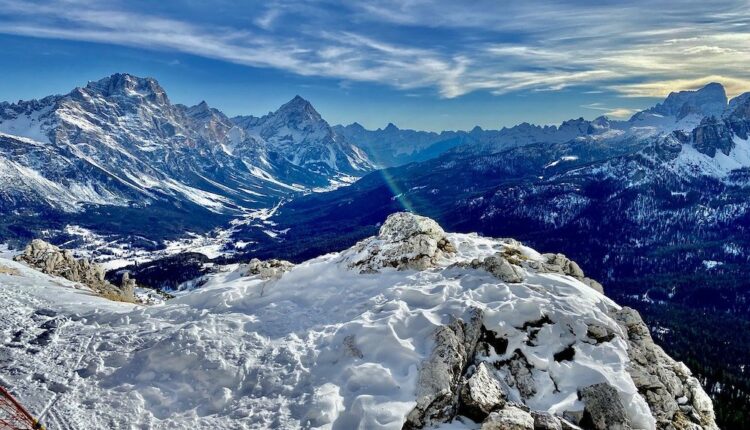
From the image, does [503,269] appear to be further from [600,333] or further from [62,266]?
[62,266]

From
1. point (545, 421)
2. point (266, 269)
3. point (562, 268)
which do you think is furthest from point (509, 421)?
point (266, 269)

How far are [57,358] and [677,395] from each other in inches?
1353

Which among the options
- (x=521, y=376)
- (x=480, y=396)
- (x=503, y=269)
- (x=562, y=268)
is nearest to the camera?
(x=480, y=396)

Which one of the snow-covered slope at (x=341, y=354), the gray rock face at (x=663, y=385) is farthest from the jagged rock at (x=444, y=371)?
the gray rock face at (x=663, y=385)

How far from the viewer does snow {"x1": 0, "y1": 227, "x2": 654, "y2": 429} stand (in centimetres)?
2147

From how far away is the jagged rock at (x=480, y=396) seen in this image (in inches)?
Result: 846

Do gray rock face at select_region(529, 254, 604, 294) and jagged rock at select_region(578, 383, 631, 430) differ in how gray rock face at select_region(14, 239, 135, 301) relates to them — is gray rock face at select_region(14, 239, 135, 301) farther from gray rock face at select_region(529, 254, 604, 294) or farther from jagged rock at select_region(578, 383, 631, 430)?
jagged rock at select_region(578, 383, 631, 430)

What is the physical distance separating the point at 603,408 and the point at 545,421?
3.69 m

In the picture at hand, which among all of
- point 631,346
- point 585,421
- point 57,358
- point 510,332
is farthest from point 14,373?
point 631,346

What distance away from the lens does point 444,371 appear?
23.4m

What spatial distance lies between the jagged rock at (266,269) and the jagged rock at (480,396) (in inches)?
800

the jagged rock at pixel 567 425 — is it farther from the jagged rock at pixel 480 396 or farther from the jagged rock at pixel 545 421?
the jagged rock at pixel 480 396

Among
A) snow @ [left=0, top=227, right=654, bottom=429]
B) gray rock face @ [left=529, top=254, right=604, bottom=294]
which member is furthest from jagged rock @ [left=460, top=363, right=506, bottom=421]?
gray rock face @ [left=529, top=254, right=604, bottom=294]

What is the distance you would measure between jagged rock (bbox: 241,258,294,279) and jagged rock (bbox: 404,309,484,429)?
17.4 metres
